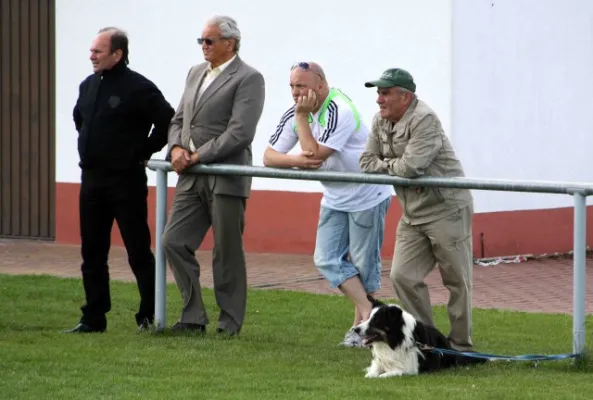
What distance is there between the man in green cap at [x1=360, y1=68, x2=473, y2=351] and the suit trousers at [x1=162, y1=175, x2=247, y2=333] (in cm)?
129

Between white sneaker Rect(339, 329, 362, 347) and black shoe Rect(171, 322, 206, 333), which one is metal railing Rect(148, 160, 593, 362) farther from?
white sneaker Rect(339, 329, 362, 347)

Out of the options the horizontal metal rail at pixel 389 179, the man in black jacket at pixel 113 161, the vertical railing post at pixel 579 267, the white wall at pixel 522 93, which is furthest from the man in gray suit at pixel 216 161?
the white wall at pixel 522 93

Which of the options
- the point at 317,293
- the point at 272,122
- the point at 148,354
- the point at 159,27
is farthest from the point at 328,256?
the point at 159,27

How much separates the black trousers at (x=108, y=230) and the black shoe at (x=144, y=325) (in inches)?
1.5

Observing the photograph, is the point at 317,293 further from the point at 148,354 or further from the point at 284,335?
the point at 148,354

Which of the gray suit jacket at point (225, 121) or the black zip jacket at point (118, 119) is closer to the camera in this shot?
the gray suit jacket at point (225, 121)

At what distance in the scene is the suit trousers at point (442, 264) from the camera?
8289 mm

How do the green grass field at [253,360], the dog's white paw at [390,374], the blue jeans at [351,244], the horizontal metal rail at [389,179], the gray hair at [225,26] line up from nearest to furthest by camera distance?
1. the green grass field at [253,360]
2. the dog's white paw at [390,374]
3. the horizontal metal rail at [389,179]
4. the blue jeans at [351,244]
5. the gray hair at [225,26]

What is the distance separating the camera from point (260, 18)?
1476 cm

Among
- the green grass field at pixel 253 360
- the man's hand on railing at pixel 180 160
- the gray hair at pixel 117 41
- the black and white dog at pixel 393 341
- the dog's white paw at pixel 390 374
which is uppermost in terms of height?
the gray hair at pixel 117 41

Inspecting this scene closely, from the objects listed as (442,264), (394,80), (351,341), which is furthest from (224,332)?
(394,80)

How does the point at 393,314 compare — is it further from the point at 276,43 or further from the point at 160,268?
the point at 276,43

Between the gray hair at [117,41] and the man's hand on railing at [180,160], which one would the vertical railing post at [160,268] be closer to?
the man's hand on railing at [180,160]

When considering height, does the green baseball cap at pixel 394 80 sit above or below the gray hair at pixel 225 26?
below
